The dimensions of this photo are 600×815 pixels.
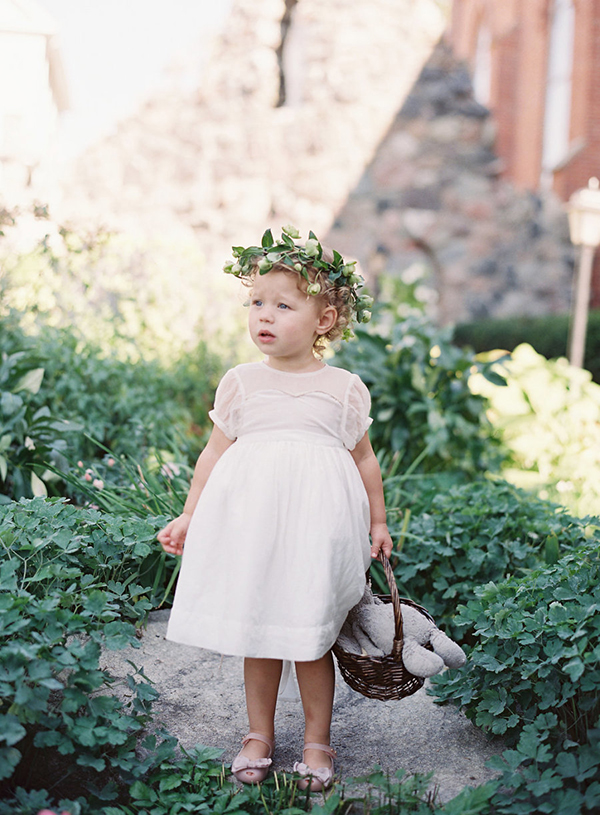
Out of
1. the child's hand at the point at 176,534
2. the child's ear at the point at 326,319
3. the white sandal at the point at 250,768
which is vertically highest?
the child's ear at the point at 326,319

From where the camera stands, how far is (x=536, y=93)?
10.8 metres

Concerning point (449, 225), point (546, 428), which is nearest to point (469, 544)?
point (546, 428)

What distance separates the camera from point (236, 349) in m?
6.11

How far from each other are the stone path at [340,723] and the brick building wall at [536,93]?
313 inches

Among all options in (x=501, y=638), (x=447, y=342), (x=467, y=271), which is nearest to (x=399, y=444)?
(x=447, y=342)

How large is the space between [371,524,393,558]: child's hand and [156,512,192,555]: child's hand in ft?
1.61

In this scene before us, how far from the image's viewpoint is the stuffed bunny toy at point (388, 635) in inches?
72.0

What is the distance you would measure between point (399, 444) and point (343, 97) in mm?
6979

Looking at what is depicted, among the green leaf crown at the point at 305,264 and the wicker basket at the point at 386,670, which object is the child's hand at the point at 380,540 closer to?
the wicker basket at the point at 386,670

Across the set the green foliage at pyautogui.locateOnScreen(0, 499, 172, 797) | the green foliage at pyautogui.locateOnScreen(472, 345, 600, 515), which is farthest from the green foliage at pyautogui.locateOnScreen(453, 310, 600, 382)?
the green foliage at pyautogui.locateOnScreen(0, 499, 172, 797)

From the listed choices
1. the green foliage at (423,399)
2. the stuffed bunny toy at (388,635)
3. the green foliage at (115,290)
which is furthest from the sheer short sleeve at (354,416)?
the green foliage at (115,290)

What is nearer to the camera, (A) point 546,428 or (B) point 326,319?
(B) point 326,319

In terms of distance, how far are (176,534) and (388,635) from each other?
60cm

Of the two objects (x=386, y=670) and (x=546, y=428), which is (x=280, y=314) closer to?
(x=386, y=670)
